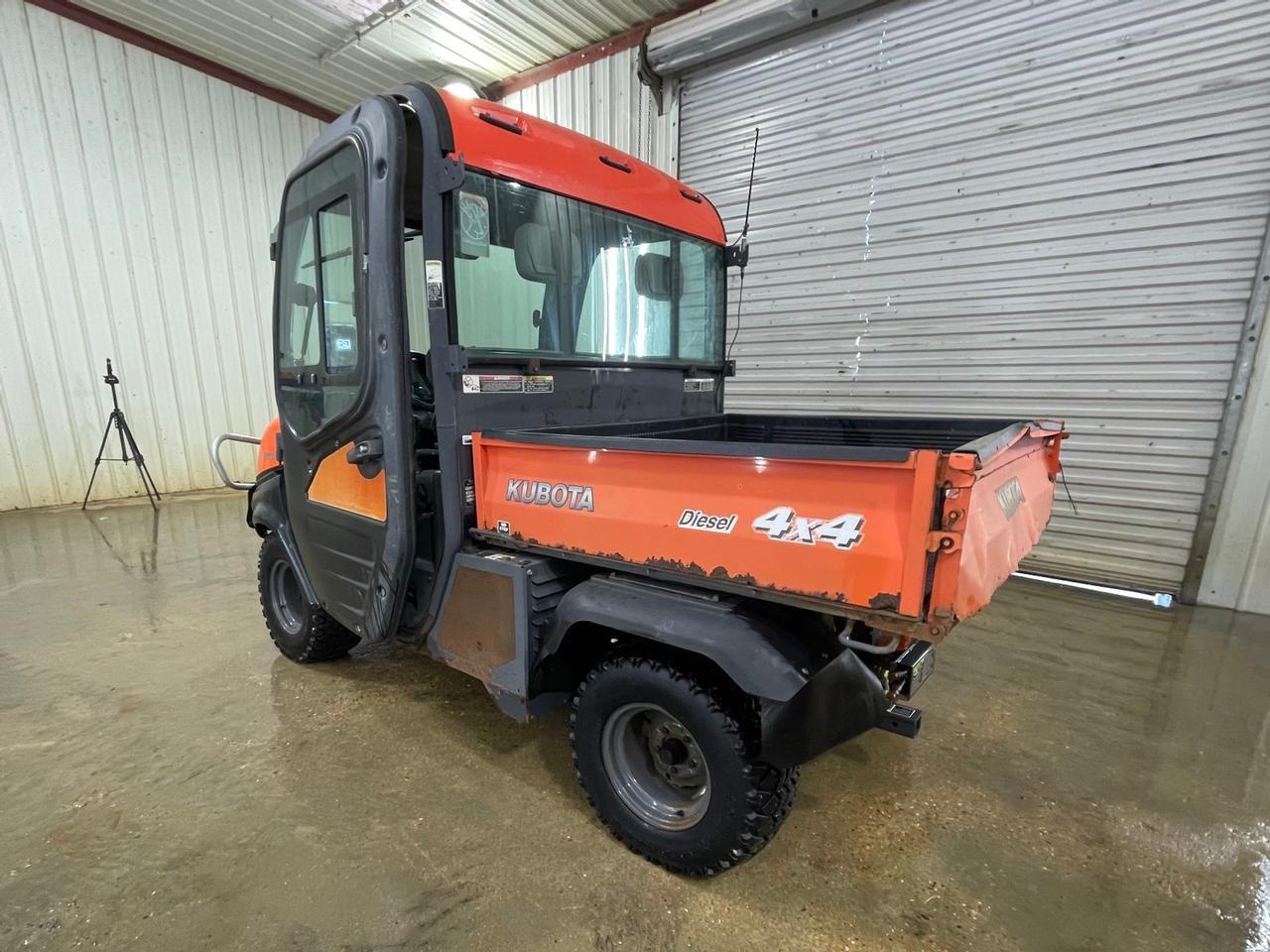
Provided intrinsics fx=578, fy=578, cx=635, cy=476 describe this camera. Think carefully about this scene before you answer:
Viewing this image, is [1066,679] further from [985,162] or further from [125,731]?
[125,731]

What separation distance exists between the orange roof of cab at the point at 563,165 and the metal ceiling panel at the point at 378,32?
3969mm

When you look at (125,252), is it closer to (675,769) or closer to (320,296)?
(320,296)

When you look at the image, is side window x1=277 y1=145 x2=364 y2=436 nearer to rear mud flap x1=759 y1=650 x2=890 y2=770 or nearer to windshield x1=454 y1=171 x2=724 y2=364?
windshield x1=454 y1=171 x2=724 y2=364

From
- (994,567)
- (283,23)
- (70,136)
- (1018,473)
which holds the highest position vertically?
(283,23)

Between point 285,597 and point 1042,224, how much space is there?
18.4ft

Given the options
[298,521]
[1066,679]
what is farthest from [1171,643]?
[298,521]

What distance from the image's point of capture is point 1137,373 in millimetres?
4020

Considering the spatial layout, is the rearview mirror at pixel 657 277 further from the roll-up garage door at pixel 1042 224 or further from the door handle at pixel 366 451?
the roll-up garage door at pixel 1042 224

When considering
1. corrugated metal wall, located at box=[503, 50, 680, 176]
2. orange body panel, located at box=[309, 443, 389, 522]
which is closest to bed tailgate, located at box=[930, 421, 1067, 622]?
orange body panel, located at box=[309, 443, 389, 522]

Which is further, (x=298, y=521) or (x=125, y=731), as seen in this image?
(x=298, y=521)

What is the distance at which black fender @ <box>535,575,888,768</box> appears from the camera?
1.50m

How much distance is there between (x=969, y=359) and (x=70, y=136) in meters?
9.46

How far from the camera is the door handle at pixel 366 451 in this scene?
215 cm

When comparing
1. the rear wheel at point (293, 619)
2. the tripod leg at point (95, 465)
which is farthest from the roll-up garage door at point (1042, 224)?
the tripod leg at point (95, 465)
